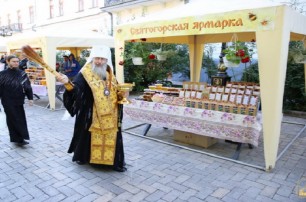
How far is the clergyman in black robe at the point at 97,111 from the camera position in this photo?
Answer: 3.33 meters

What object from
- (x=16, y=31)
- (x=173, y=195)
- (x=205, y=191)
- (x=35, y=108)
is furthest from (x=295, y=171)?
(x=16, y=31)

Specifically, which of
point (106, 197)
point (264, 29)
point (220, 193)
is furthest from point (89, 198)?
point (264, 29)

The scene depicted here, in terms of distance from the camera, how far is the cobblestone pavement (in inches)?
118

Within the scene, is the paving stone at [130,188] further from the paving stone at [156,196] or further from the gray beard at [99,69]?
the gray beard at [99,69]

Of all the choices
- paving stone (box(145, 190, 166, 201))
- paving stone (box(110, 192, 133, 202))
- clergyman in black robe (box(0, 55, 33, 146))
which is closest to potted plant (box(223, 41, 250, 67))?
paving stone (box(145, 190, 166, 201))

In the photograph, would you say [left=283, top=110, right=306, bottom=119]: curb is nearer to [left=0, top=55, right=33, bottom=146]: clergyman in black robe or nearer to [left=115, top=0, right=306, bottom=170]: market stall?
[left=115, top=0, right=306, bottom=170]: market stall

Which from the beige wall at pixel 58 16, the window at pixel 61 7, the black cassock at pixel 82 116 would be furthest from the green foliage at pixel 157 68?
the window at pixel 61 7

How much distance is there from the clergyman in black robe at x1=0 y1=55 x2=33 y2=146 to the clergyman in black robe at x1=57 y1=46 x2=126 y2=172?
141cm

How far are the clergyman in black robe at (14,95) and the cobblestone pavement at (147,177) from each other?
0.89 feet

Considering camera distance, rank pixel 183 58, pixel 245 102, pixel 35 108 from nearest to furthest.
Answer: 1. pixel 245 102
2. pixel 35 108
3. pixel 183 58

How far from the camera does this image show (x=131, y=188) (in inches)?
125

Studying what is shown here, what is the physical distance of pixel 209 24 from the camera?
3695 mm

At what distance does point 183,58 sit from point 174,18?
21.1ft

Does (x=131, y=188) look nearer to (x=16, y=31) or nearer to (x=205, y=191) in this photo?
(x=205, y=191)
